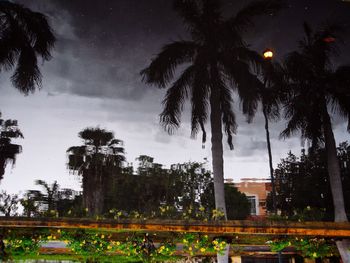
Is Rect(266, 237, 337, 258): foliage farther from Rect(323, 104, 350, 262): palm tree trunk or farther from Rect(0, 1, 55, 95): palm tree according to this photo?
Rect(0, 1, 55, 95): palm tree

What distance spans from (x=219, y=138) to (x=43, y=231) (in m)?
7.99

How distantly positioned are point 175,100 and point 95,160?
49.2ft

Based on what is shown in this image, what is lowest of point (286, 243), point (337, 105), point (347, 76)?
point (286, 243)

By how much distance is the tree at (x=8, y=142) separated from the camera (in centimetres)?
2833

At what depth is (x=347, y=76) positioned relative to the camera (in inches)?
706

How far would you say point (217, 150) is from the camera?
52.9ft

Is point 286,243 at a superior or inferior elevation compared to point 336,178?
inferior

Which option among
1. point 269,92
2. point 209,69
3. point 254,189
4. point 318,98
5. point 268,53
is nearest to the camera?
point 268,53

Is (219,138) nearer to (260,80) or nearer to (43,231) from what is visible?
(260,80)

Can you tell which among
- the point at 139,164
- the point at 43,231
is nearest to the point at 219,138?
the point at 43,231

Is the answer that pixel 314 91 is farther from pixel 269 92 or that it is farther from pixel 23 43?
pixel 23 43

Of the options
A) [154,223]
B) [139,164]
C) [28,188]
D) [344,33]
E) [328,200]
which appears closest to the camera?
[154,223]

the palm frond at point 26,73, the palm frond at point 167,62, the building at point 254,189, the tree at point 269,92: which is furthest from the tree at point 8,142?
the building at point 254,189

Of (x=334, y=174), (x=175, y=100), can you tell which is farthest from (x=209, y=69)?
(x=334, y=174)
